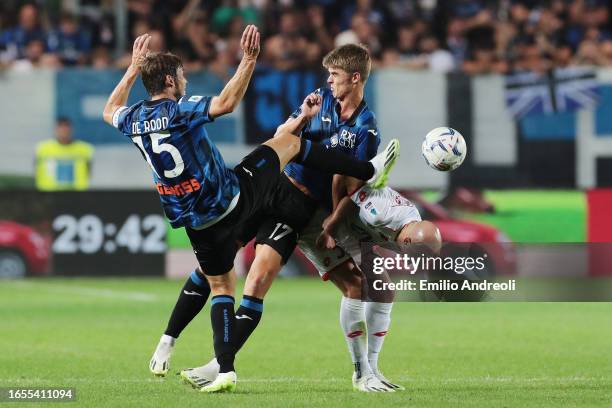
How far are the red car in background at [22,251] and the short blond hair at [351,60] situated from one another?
34.2ft

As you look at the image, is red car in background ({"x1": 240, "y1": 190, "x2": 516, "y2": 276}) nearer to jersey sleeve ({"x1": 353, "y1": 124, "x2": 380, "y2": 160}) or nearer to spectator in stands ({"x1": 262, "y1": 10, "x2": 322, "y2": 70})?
spectator in stands ({"x1": 262, "y1": 10, "x2": 322, "y2": 70})

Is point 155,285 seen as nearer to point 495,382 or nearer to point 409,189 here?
point 409,189

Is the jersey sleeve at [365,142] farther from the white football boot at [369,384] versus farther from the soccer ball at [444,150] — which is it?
the white football boot at [369,384]

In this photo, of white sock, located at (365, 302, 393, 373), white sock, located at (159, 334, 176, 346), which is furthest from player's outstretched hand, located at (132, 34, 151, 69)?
white sock, located at (365, 302, 393, 373)

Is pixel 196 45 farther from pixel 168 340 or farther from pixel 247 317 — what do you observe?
pixel 247 317

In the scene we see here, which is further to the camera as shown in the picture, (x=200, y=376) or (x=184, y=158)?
(x=200, y=376)

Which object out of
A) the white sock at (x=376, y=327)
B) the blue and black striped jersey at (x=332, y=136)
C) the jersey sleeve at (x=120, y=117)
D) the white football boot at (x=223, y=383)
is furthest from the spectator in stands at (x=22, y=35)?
the white football boot at (x=223, y=383)

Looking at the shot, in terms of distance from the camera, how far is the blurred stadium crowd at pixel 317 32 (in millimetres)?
19734

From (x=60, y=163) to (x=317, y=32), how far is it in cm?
453

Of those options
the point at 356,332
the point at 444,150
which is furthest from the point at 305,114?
the point at 356,332

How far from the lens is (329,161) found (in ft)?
27.4

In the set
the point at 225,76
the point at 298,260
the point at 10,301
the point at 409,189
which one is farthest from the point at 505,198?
the point at 10,301

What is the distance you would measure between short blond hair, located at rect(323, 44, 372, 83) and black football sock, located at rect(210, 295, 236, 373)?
1.72m

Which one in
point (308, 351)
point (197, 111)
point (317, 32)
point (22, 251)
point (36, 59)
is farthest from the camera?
point (317, 32)
